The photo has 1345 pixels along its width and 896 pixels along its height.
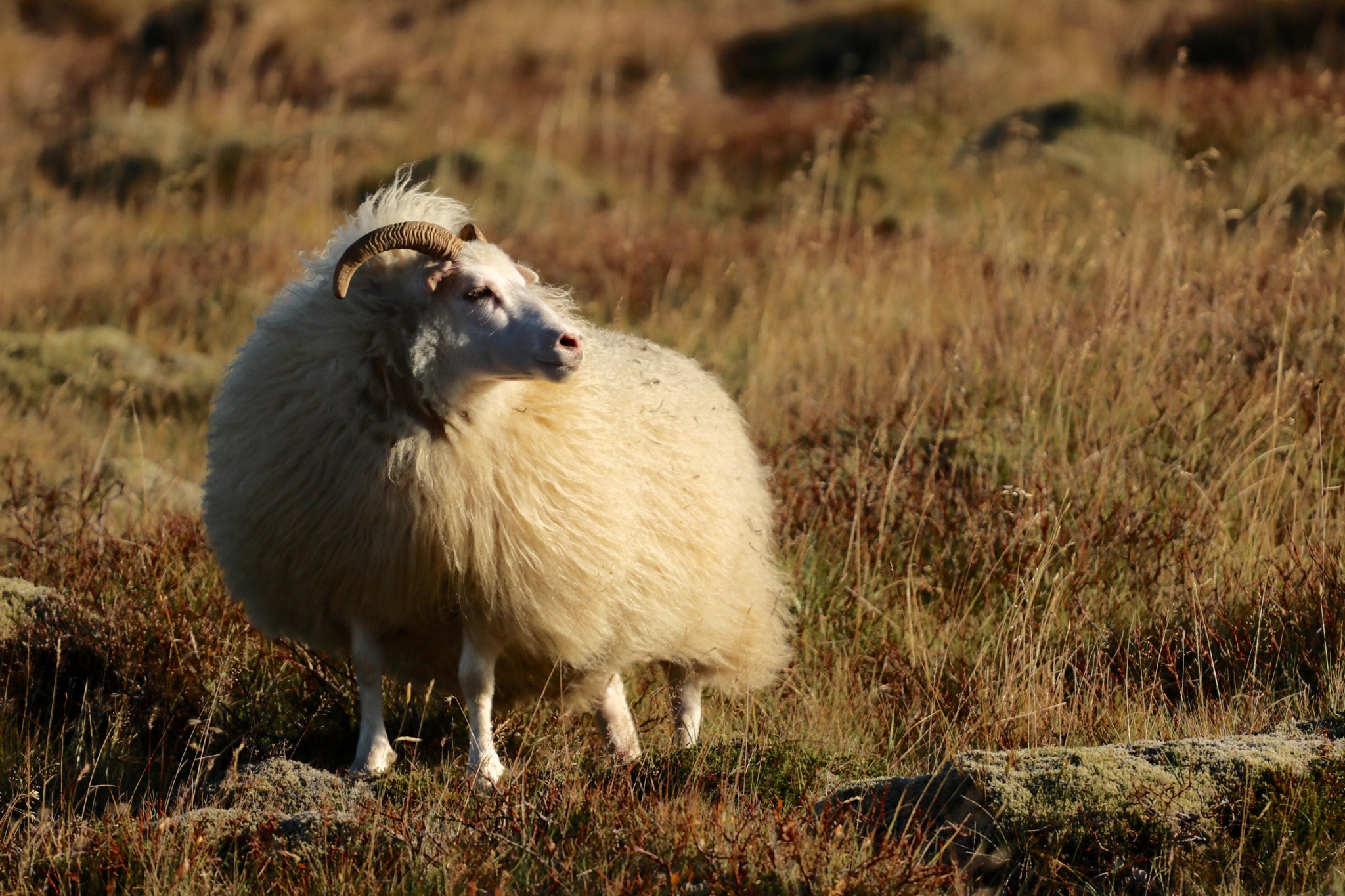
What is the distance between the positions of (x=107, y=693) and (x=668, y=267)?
234 inches

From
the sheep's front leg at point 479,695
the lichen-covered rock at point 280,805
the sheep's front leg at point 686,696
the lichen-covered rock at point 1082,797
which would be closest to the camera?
the lichen-covered rock at point 1082,797

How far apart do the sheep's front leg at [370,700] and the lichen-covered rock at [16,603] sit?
132 cm

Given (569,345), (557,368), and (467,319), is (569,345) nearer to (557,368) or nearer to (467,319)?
(557,368)

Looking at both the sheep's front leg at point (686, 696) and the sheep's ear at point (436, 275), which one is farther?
the sheep's front leg at point (686, 696)

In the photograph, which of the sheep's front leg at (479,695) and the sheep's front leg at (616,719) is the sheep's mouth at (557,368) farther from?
the sheep's front leg at (616,719)

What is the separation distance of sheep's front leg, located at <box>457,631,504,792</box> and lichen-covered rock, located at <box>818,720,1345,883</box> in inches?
46.4

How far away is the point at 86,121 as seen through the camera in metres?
15.1

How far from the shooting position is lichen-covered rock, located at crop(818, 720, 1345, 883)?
3.10 meters

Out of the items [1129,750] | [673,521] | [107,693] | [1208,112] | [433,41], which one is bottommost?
[107,693]

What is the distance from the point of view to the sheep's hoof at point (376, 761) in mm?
3984

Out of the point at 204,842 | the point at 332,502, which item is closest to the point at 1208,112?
the point at 332,502

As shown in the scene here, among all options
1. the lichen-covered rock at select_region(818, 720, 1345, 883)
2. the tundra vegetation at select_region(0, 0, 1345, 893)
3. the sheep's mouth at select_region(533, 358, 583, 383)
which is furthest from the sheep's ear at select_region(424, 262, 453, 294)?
the lichen-covered rock at select_region(818, 720, 1345, 883)

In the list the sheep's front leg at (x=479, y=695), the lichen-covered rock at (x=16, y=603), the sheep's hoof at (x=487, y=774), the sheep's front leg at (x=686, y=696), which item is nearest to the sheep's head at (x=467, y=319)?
the sheep's front leg at (x=479, y=695)

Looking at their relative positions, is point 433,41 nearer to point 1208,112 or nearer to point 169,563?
point 1208,112
